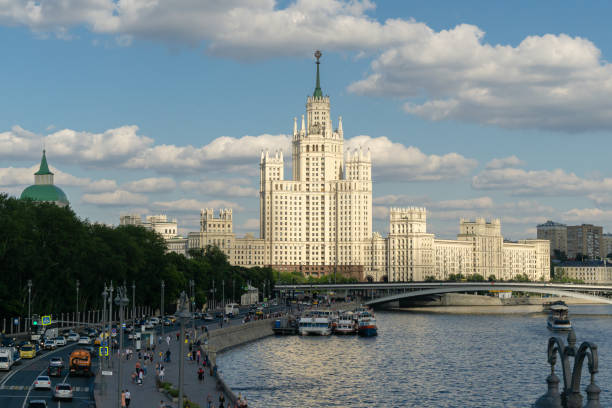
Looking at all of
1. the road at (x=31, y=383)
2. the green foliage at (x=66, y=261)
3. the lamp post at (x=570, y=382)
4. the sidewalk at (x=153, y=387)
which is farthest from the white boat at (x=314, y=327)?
the lamp post at (x=570, y=382)

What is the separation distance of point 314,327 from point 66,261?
41.1 meters

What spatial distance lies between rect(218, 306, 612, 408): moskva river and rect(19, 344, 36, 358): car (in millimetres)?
16821

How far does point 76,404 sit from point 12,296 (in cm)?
4992

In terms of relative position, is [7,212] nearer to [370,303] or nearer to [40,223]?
[40,223]

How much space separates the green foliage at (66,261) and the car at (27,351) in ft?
73.9

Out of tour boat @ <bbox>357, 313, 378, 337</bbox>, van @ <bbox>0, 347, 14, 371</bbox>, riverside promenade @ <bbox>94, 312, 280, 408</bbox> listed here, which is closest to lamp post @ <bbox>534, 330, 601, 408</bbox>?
riverside promenade @ <bbox>94, 312, 280, 408</bbox>

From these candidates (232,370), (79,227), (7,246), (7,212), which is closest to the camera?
(232,370)

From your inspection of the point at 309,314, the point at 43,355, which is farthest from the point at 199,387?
the point at 309,314

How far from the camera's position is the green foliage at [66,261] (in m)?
101

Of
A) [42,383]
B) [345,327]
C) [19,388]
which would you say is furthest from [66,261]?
[42,383]

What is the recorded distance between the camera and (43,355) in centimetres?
7831

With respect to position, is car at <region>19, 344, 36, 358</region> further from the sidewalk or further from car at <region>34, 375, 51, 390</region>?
car at <region>34, 375, 51, 390</region>

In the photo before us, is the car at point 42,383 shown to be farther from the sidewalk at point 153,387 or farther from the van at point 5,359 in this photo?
the van at point 5,359

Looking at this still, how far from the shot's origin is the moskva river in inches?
2820
